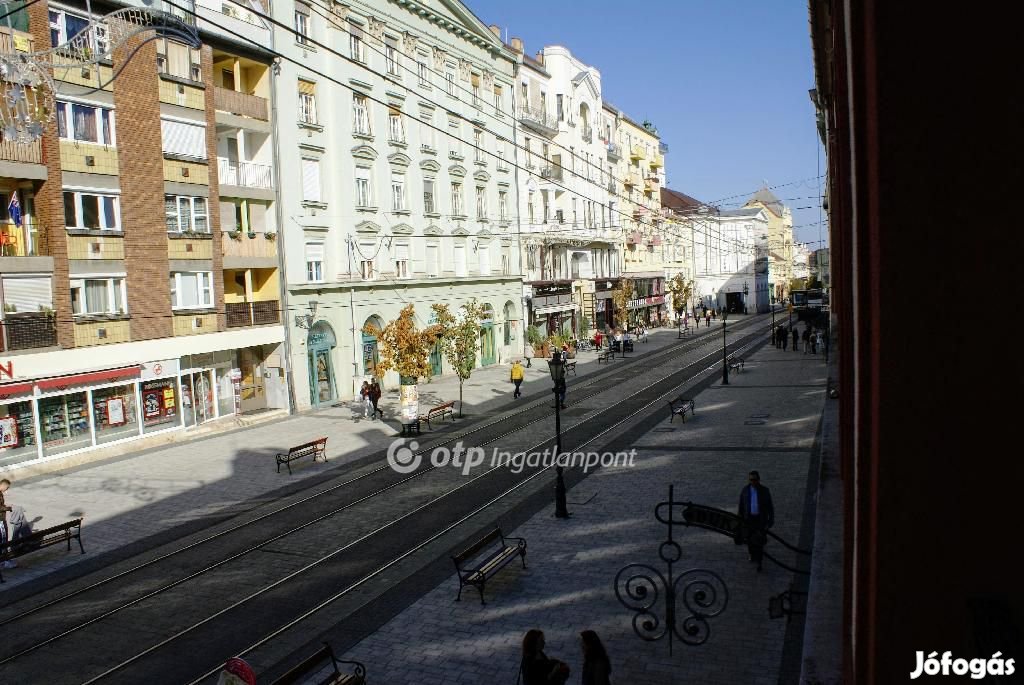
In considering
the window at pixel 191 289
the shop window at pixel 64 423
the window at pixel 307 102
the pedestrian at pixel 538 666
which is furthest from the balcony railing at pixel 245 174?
the pedestrian at pixel 538 666

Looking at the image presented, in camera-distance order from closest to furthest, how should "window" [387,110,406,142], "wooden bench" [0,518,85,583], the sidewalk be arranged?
"wooden bench" [0,518,85,583], the sidewalk, "window" [387,110,406,142]

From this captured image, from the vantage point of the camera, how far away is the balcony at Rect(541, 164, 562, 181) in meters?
53.9

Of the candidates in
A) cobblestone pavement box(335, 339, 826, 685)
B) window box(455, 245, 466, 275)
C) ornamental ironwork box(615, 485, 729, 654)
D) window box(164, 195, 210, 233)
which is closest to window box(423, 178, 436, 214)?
window box(455, 245, 466, 275)

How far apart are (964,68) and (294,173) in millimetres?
Result: 31622

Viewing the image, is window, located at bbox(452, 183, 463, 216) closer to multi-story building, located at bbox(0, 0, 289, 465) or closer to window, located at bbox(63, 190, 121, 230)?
multi-story building, located at bbox(0, 0, 289, 465)

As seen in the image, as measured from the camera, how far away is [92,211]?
2472 cm

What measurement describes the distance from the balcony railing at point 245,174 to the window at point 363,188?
198 inches

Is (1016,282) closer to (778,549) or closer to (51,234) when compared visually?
(778,549)

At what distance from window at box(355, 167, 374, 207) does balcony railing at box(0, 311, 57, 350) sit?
15325 mm

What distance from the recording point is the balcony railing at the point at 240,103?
29438mm

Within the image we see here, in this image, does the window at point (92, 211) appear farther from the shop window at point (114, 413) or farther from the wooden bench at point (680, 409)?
the wooden bench at point (680, 409)

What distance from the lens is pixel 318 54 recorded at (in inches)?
1359

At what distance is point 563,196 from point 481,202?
11784 millimetres

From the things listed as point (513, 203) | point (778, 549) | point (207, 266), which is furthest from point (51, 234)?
point (513, 203)
